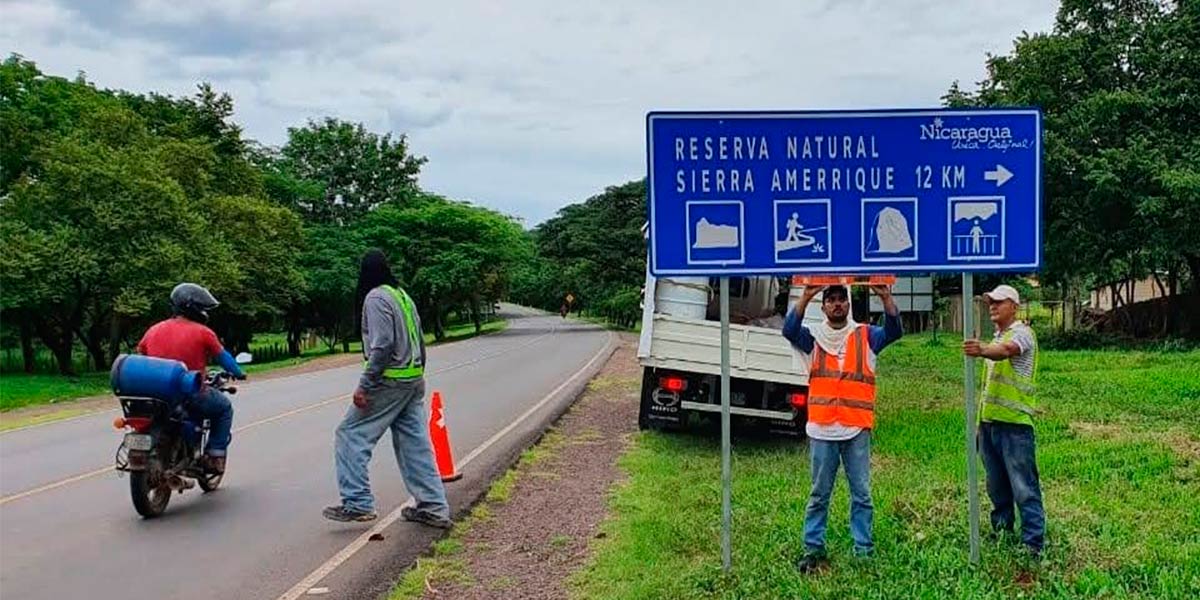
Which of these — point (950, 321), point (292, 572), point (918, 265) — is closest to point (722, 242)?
point (918, 265)

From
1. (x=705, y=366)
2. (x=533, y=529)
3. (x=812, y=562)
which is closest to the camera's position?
(x=812, y=562)

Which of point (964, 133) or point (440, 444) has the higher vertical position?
point (964, 133)

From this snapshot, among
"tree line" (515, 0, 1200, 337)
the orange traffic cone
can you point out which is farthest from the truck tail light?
"tree line" (515, 0, 1200, 337)

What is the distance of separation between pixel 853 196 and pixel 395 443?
3.80 m

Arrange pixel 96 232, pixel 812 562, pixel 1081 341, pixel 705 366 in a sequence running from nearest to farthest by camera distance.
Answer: pixel 812 562 → pixel 705 366 → pixel 96 232 → pixel 1081 341

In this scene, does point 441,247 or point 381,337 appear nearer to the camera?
point 381,337

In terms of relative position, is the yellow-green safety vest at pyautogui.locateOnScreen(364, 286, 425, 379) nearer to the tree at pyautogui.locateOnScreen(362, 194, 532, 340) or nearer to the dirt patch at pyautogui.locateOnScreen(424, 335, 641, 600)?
the dirt patch at pyautogui.locateOnScreen(424, 335, 641, 600)

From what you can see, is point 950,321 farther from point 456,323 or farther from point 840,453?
point 456,323

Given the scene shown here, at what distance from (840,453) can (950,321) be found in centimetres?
4271

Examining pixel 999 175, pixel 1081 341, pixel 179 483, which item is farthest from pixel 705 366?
pixel 1081 341

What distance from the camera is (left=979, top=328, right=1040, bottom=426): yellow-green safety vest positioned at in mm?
5711

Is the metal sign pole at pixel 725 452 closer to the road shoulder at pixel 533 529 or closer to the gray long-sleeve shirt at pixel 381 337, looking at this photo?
the road shoulder at pixel 533 529

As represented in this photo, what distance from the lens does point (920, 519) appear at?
666cm

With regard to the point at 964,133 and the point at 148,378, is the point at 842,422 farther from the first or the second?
the point at 148,378
